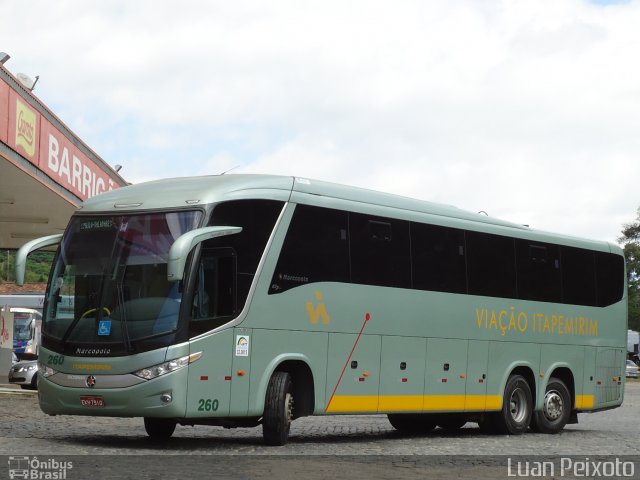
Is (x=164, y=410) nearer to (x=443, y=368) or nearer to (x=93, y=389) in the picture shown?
(x=93, y=389)

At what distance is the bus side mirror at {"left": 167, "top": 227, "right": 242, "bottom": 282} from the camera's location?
1349 centimetres

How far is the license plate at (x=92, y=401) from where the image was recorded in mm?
14688

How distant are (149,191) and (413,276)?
4.58 meters

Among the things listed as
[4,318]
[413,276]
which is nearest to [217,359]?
[413,276]

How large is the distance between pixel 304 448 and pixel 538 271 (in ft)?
25.1

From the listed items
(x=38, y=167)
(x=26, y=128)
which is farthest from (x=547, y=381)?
(x=38, y=167)

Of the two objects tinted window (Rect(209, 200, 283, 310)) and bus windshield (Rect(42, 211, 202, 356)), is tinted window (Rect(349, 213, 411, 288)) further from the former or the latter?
bus windshield (Rect(42, 211, 202, 356))

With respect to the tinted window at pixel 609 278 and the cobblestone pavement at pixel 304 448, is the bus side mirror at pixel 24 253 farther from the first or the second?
the tinted window at pixel 609 278

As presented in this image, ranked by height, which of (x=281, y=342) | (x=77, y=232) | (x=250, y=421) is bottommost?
(x=250, y=421)

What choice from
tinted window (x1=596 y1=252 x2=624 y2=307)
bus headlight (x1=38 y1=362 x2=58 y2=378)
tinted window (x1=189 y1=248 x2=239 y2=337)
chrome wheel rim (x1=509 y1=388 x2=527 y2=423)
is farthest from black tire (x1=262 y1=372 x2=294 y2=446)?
tinted window (x1=596 y1=252 x2=624 y2=307)

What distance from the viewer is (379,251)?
17.7m

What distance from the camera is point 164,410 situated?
1445 centimetres
